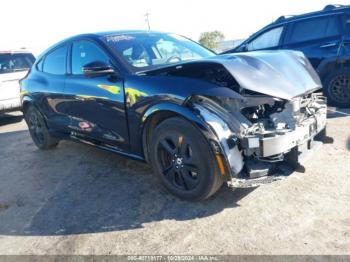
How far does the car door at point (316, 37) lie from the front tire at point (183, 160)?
435 cm

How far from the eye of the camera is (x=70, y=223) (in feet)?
10.9

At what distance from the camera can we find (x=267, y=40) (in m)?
7.30

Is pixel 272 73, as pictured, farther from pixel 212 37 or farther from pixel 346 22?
pixel 212 37

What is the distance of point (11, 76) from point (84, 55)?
5.18 m

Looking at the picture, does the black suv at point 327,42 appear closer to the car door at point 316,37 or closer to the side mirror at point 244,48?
the car door at point 316,37

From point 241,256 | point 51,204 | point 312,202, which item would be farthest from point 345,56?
point 51,204

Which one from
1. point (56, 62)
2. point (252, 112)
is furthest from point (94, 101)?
point (252, 112)

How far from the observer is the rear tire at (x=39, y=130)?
18.3ft

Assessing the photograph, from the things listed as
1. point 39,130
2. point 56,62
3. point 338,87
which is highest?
point 56,62

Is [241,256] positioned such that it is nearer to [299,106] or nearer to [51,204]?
[299,106]

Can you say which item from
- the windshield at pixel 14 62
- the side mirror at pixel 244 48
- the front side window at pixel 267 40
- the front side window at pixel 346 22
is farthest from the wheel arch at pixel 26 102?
the front side window at pixel 346 22

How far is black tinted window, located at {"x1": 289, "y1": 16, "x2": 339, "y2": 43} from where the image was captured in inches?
257

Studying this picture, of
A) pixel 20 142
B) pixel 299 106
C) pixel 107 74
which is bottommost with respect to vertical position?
pixel 20 142

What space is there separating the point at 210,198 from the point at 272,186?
0.67 metres
